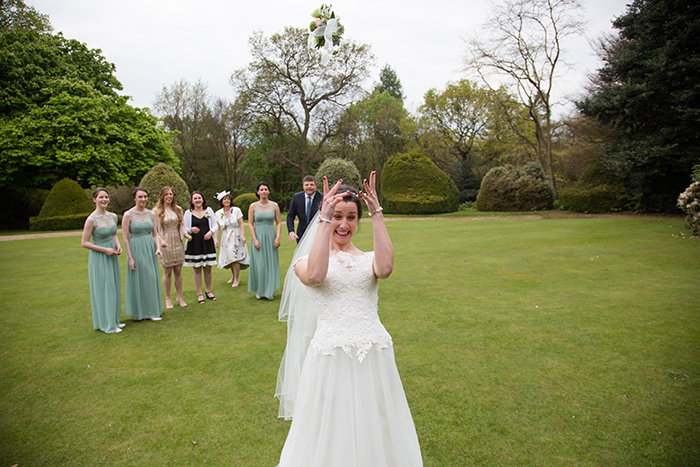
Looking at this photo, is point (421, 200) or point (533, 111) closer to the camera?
point (421, 200)

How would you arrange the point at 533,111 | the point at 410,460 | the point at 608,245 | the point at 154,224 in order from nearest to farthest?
the point at 410,460 < the point at 154,224 < the point at 608,245 < the point at 533,111

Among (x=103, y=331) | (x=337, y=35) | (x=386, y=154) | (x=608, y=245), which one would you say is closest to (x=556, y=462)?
(x=337, y=35)

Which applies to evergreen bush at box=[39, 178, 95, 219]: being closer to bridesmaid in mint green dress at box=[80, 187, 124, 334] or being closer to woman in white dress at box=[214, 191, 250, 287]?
woman in white dress at box=[214, 191, 250, 287]

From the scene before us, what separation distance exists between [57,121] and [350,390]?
29.8 metres

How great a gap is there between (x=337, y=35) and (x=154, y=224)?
5.18 metres

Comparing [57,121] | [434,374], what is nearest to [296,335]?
[434,374]

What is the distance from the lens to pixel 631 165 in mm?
19594

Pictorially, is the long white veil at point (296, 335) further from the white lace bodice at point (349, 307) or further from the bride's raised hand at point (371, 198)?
the bride's raised hand at point (371, 198)

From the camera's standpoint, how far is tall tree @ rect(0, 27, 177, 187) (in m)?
24.3

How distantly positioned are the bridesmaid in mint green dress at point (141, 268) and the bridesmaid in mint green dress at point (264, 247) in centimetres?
177

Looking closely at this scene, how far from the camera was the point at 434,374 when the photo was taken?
4297 mm

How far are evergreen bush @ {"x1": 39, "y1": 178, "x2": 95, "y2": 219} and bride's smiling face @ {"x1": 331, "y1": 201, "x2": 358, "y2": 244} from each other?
2716 cm

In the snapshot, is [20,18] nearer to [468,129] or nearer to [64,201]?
[64,201]

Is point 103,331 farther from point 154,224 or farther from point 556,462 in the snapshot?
point 556,462
